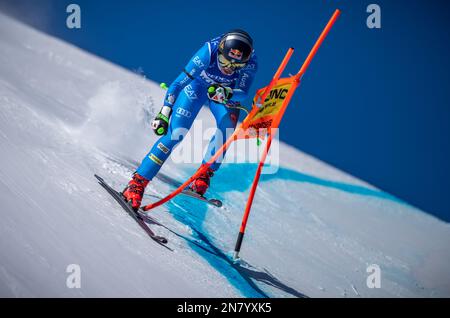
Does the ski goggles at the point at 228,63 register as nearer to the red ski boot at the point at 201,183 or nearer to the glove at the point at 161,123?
the glove at the point at 161,123

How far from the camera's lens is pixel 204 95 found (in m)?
3.63

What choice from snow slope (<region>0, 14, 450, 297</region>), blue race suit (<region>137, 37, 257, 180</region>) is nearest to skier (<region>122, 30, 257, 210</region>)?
blue race suit (<region>137, 37, 257, 180</region>)

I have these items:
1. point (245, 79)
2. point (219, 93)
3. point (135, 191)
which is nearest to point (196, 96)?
point (219, 93)

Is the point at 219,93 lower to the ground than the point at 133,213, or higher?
higher

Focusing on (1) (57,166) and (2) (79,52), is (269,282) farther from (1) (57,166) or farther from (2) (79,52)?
(2) (79,52)

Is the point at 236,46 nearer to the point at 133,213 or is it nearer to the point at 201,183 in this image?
the point at 201,183

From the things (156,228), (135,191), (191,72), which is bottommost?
(156,228)

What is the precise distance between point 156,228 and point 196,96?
1.28m

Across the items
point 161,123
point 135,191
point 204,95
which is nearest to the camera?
point 135,191

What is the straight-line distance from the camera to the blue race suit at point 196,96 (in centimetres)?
336

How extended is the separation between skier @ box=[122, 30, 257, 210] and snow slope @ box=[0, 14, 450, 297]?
0.39m

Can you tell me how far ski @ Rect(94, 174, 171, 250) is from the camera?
271 cm

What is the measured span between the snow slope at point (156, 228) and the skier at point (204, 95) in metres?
0.39

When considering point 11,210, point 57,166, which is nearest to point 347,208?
point 57,166
